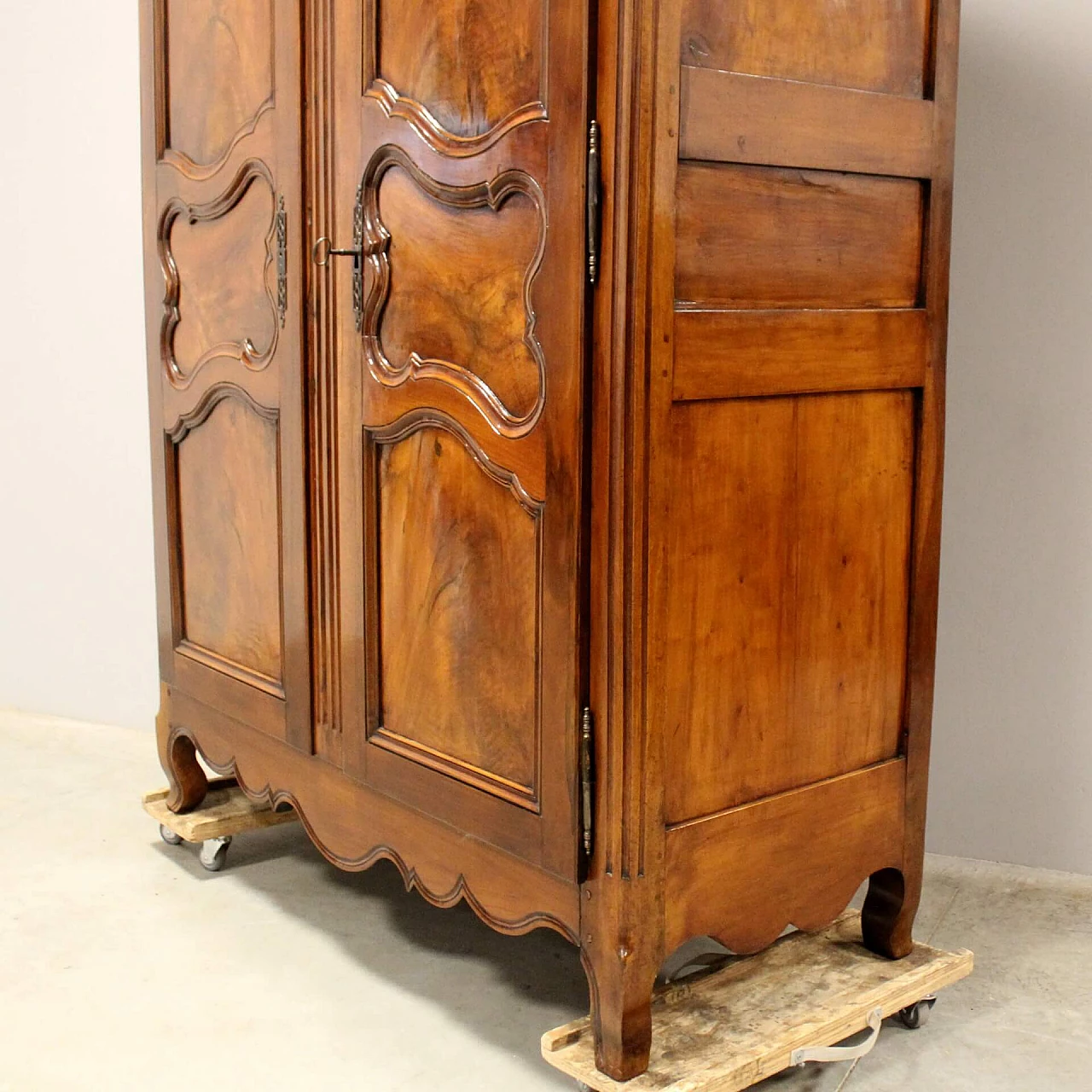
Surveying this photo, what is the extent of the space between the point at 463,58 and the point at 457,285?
301 millimetres

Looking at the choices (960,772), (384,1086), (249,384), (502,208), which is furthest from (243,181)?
(960,772)

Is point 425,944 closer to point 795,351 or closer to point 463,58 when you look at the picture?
point 795,351

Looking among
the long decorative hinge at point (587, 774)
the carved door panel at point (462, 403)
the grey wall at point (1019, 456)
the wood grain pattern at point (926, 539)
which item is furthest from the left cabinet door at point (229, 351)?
the grey wall at point (1019, 456)

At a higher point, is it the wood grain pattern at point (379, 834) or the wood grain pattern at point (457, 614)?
the wood grain pattern at point (457, 614)

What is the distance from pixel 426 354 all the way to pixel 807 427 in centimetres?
55

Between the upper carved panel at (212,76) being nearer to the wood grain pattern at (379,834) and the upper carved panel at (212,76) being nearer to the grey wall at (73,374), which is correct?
the grey wall at (73,374)

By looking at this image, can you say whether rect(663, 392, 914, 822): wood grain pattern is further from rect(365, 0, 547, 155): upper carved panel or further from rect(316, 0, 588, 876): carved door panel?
rect(365, 0, 547, 155): upper carved panel

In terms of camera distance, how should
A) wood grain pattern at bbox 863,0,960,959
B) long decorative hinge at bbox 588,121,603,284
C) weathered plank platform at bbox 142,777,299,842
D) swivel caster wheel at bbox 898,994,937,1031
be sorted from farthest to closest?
weathered plank platform at bbox 142,777,299,842 → swivel caster wheel at bbox 898,994,937,1031 → wood grain pattern at bbox 863,0,960,959 → long decorative hinge at bbox 588,121,603,284

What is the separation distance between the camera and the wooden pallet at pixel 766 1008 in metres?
1.94

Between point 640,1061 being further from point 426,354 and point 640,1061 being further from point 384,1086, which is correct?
point 426,354

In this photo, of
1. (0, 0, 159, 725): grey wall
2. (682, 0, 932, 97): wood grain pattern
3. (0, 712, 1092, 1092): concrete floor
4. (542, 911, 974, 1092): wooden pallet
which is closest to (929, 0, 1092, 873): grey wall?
(0, 712, 1092, 1092): concrete floor

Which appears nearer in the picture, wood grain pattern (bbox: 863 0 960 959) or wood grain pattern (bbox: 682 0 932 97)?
wood grain pattern (bbox: 682 0 932 97)

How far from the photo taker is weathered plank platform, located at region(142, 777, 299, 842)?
2.84 meters

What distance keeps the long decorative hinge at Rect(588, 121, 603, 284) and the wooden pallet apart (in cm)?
102
